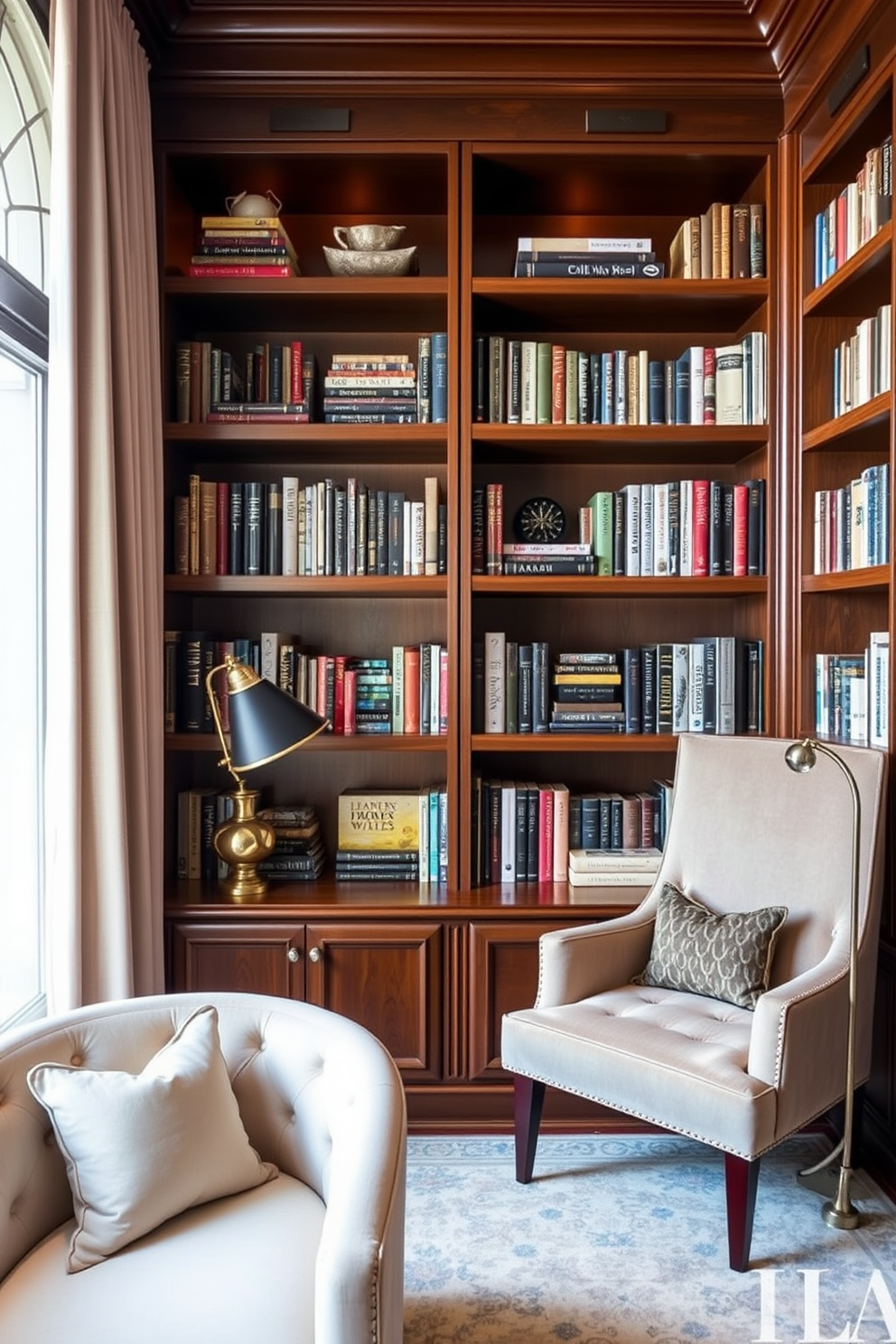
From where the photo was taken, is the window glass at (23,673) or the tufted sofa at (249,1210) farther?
the window glass at (23,673)

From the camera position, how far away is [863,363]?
2.48 meters

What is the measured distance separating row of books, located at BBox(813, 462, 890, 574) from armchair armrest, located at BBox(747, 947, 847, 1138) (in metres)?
0.99

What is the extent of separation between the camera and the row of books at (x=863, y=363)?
2.38 meters

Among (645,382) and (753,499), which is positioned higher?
(645,382)

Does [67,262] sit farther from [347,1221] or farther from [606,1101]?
[606,1101]

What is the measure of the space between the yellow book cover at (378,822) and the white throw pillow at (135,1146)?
1.35 m

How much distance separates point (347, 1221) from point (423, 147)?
260 centimetres

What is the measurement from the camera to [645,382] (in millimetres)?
2859

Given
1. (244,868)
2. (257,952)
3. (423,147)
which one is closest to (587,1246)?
(257,952)

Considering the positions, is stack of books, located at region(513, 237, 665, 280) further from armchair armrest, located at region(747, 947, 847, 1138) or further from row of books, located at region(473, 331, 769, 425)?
armchair armrest, located at region(747, 947, 847, 1138)

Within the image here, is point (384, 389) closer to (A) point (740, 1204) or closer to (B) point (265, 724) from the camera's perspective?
(B) point (265, 724)

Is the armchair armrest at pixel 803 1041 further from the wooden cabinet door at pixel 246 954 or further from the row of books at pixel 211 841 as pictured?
the row of books at pixel 211 841

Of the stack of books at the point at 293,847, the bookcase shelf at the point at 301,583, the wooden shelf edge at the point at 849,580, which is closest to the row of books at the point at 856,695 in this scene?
the wooden shelf edge at the point at 849,580

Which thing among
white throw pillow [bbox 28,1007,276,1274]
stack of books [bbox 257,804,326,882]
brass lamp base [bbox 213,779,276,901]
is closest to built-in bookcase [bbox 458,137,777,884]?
stack of books [bbox 257,804,326,882]
